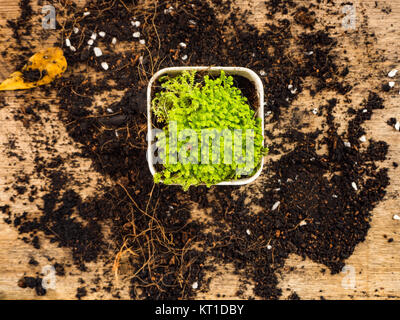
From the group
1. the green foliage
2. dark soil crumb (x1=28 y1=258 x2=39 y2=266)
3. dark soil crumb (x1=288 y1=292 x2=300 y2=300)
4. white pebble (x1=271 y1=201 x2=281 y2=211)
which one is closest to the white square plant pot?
the green foliage

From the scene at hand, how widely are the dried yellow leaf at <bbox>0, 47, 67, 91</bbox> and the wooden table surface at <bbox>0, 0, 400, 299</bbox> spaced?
63mm

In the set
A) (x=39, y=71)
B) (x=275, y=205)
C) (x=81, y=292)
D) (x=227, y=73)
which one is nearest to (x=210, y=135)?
(x=227, y=73)

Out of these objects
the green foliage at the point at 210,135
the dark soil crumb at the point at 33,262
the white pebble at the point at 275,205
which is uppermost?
the green foliage at the point at 210,135

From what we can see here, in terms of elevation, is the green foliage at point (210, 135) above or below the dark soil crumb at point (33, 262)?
above

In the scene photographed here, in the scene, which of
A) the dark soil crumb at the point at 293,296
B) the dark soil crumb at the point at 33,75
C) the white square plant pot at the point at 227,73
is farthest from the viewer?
the dark soil crumb at the point at 293,296

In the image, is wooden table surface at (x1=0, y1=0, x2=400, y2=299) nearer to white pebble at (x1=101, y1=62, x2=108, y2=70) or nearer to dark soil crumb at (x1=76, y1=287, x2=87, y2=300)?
dark soil crumb at (x1=76, y1=287, x2=87, y2=300)

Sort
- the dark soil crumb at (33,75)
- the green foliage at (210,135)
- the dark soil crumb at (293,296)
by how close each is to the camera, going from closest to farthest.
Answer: the green foliage at (210,135), the dark soil crumb at (33,75), the dark soil crumb at (293,296)

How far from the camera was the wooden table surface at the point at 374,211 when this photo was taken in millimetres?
1770

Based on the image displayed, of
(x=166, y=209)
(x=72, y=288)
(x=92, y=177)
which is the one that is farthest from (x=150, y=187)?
(x=72, y=288)

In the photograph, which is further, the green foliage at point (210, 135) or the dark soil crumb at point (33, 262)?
the dark soil crumb at point (33, 262)

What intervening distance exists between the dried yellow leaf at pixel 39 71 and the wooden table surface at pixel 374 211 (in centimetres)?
6

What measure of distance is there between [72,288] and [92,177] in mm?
682

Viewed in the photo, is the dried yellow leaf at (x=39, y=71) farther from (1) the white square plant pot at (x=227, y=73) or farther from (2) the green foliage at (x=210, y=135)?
(2) the green foliage at (x=210, y=135)

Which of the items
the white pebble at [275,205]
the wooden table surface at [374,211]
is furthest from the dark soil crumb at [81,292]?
the white pebble at [275,205]
